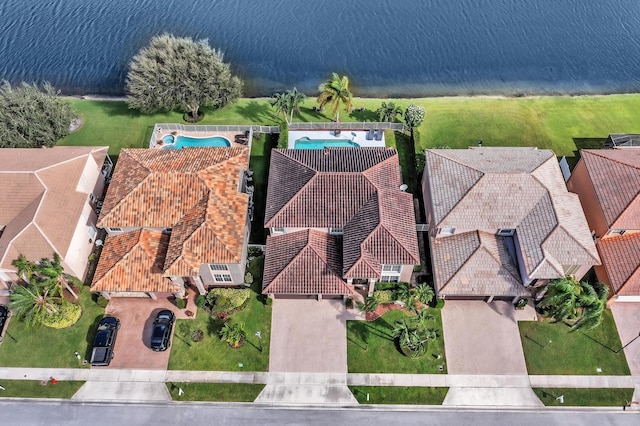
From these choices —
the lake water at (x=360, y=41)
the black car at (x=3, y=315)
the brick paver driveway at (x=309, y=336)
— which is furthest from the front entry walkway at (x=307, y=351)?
the lake water at (x=360, y=41)

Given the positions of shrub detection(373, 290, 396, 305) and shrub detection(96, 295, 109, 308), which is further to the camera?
shrub detection(96, 295, 109, 308)

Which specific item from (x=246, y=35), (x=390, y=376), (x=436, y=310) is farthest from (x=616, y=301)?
(x=246, y=35)

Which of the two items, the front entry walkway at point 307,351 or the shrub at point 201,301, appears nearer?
the front entry walkway at point 307,351

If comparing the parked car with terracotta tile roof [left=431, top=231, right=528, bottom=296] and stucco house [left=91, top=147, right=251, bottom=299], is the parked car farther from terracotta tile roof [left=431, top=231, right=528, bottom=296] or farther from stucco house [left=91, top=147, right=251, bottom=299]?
terracotta tile roof [left=431, top=231, right=528, bottom=296]

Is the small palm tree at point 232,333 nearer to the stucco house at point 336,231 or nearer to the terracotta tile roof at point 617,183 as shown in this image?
the stucco house at point 336,231

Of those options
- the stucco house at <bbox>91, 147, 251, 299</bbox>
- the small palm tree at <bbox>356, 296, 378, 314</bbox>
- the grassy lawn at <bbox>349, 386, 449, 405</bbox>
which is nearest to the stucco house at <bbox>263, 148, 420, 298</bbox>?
the small palm tree at <bbox>356, 296, 378, 314</bbox>
